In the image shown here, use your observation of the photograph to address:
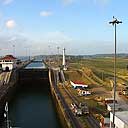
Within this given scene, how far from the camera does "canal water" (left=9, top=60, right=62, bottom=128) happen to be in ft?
132

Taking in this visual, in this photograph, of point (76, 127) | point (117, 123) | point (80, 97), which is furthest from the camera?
point (80, 97)

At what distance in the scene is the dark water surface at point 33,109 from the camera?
40375 mm

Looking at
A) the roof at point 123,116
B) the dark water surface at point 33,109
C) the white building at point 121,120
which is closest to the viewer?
the white building at point 121,120

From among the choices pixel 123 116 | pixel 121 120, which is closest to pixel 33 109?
pixel 123 116

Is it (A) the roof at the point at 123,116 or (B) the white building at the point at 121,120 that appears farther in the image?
(A) the roof at the point at 123,116

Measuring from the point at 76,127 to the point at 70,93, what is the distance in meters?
23.9

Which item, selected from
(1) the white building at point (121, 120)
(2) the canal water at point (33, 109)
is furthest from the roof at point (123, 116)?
(2) the canal water at point (33, 109)

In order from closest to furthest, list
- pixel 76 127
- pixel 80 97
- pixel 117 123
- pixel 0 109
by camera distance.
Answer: pixel 117 123
pixel 76 127
pixel 0 109
pixel 80 97

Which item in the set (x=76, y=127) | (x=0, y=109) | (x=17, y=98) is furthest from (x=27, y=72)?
(x=76, y=127)

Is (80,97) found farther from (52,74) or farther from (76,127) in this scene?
(52,74)

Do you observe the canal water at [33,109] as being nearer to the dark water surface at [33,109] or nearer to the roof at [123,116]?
the dark water surface at [33,109]

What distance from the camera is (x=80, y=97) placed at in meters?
48.7

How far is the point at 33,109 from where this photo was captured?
50500 mm

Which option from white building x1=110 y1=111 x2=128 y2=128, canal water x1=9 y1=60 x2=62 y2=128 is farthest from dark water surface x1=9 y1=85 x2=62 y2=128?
white building x1=110 y1=111 x2=128 y2=128
